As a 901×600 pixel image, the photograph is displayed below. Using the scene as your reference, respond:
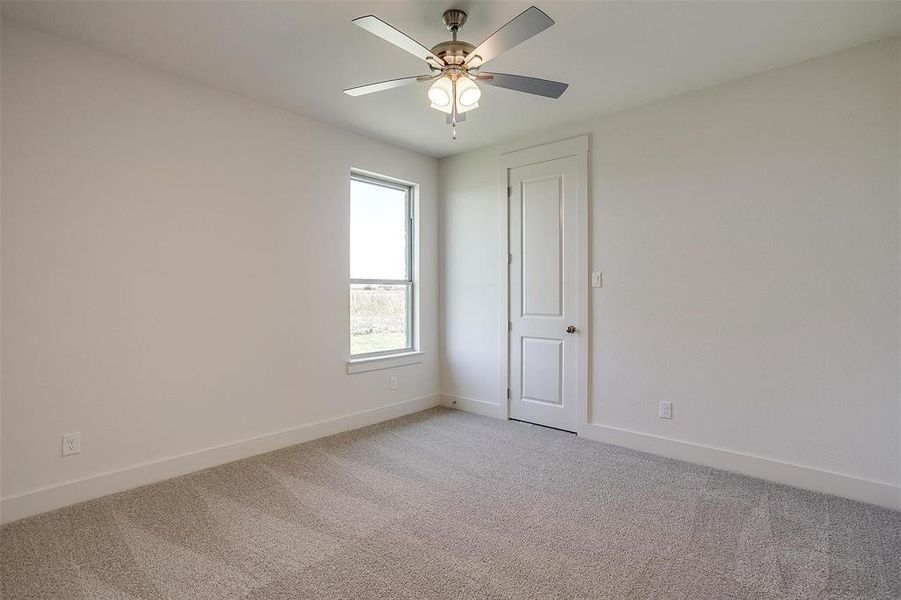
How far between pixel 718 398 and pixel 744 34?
2.18m

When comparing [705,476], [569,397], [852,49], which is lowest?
[705,476]

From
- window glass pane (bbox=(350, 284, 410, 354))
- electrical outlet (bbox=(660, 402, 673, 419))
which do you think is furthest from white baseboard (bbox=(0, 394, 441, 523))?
electrical outlet (bbox=(660, 402, 673, 419))

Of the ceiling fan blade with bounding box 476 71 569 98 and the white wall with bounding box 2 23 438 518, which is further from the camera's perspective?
the white wall with bounding box 2 23 438 518

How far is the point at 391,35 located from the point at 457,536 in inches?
90.8

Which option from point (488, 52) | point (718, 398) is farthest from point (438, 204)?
point (718, 398)

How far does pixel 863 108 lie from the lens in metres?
2.56

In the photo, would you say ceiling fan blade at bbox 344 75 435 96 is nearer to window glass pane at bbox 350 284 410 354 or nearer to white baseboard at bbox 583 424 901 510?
window glass pane at bbox 350 284 410 354

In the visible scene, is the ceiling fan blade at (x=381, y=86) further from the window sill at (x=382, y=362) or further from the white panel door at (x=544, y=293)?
the window sill at (x=382, y=362)

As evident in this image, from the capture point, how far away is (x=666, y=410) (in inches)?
129

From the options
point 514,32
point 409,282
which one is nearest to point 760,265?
point 514,32

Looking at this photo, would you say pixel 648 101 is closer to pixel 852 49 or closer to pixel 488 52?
pixel 852 49

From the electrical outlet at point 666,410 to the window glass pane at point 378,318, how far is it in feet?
7.72

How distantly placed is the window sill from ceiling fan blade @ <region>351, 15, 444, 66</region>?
8.33 feet

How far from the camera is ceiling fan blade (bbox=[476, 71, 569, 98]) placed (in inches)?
87.3
